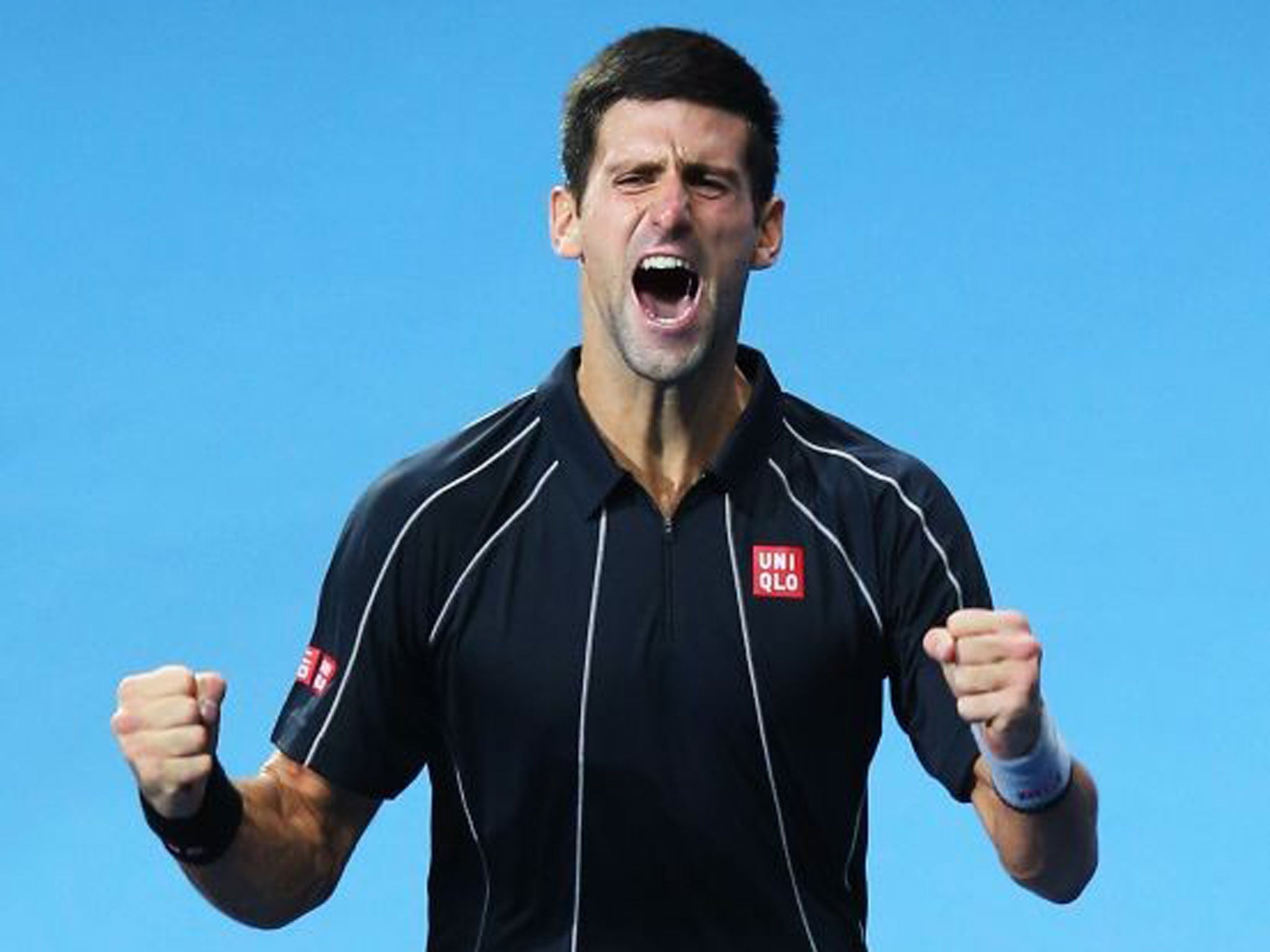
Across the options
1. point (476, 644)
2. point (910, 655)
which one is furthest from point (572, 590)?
point (910, 655)

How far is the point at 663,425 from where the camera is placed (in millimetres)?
6793

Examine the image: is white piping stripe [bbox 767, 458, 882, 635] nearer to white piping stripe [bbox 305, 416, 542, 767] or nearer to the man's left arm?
the man's left arm

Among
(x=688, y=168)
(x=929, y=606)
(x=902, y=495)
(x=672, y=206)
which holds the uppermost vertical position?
(x=688, y=168)

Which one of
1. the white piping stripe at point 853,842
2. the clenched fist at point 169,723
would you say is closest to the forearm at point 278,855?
the clenched fist at point 169,723

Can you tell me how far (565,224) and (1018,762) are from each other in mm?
1557

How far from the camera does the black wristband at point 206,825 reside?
6195 mm

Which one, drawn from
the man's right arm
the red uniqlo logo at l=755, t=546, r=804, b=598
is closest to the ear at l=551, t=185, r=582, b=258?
the red uniqlo logo at l=755, t=546, r=804, b=598

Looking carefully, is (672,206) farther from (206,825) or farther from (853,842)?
(206,825)

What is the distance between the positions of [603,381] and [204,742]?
51.0 inches

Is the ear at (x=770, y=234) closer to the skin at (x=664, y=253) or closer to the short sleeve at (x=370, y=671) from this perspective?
the skin at (x=664, y=253)

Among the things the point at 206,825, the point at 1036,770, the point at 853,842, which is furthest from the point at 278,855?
the point at 1036,770

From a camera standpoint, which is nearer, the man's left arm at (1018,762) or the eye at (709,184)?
the man's left arm at (1018,762)

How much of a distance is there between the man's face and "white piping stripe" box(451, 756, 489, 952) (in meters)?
0.92

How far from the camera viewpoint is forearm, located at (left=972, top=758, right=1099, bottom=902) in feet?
21.0
